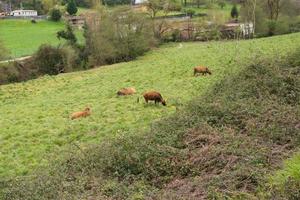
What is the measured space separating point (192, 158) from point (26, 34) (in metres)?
76.8

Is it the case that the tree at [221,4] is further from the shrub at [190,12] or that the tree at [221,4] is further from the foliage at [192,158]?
the foliage at [192,158]

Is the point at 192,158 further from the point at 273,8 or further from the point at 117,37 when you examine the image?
the point at 273,8

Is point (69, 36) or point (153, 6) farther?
point (153, 6)

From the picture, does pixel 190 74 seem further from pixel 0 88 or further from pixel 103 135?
pixel 0 88

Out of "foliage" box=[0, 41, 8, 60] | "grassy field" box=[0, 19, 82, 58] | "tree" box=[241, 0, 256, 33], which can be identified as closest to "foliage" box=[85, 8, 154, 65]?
"foliage" box=[0, 41, 8, 60]

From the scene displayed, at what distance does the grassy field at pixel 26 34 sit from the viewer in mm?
68938

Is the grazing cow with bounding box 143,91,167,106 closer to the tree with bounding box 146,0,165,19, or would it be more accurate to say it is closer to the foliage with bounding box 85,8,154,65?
the foliage with bounding box 85,8,154,65

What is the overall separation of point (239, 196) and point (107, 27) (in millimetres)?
44004

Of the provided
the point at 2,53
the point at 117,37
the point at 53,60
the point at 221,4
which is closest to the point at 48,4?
the point at 221,4

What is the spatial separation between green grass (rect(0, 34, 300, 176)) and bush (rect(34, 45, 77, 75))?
6.03 meters

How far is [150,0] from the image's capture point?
70875mm

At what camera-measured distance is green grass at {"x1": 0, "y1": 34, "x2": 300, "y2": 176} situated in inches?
757

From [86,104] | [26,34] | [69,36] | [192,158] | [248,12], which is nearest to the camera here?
[192,158]

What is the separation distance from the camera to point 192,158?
1294cm
